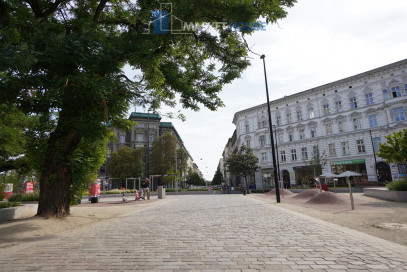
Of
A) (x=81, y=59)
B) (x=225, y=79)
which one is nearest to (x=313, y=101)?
(x=225, y=79)

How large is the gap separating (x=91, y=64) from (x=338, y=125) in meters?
42.2

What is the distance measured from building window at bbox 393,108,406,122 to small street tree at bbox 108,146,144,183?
157 ft

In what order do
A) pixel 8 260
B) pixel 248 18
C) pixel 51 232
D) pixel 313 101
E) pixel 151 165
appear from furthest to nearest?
pixel 151 165 → pixel 313 101 → pixel 248 18 → pixel 51 232 → pixel 8 260

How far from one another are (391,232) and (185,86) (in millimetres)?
8724

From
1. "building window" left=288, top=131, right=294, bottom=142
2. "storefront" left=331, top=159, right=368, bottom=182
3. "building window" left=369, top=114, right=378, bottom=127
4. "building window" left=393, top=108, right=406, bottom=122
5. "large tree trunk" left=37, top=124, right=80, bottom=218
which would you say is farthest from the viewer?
"building window" left=288, top=131, right=294, bottom=142

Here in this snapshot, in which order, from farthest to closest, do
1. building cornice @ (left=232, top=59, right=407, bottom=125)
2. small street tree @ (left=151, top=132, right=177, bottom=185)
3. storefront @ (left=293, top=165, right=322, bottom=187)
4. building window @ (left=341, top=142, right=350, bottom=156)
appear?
small street tree @ (left=151, top=132, right=177, bottom=185) < storefront @ (left=293, top=165, right=322, bottom=187) < building window @ (left=341, top=142, right=350, bottom=156) < building cornice @ (left=232, top=59, right=407, bottom=125)

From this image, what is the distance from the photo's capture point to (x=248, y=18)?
7.34m

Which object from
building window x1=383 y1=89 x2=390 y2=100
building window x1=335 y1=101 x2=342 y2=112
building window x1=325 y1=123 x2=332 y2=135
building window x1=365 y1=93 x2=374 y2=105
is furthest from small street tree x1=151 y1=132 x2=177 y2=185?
building window x1=383 y1=89 x2=390 y2=100

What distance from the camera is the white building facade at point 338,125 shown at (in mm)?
34688

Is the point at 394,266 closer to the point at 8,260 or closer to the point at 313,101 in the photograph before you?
the point at 8,260

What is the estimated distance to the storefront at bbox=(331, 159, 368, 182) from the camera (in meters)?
36.2

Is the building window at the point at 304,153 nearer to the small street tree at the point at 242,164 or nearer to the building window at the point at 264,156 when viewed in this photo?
the building window at the point at 264,156

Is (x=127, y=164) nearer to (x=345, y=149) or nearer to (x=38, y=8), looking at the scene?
(x=345, y=149)

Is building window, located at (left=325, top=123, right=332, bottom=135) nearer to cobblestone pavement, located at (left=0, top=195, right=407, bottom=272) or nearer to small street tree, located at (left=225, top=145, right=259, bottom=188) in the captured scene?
small street tree, located at (left=225, top=145, right=259, bottom=188)
